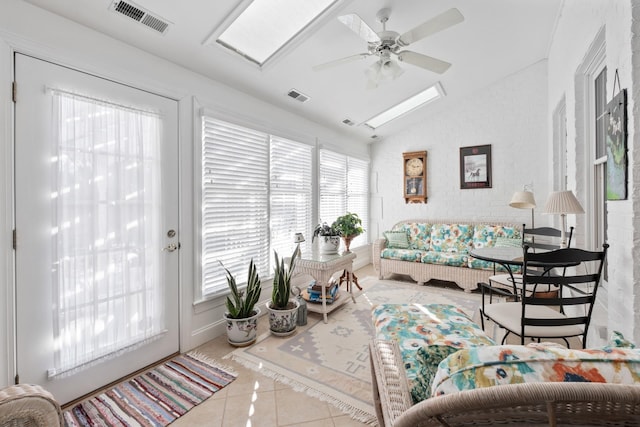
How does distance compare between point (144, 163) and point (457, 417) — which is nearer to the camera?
point (457, 417)

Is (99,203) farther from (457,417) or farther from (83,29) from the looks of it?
(457,417)

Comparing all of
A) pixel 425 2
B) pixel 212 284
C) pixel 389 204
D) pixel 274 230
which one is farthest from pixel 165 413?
pixel 389 204

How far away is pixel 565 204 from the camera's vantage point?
2.08m

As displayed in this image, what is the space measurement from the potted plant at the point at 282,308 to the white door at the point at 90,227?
33.1 inches

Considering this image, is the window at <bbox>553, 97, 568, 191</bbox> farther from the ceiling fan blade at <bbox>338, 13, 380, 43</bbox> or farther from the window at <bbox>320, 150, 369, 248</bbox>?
the window at <bbox>320, 150, 369, 248</bbox>

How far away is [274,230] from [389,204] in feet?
9.25

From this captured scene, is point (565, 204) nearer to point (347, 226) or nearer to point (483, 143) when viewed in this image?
point (347, 226)

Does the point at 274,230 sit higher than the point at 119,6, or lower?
lower

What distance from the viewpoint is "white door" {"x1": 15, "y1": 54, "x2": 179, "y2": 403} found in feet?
5.42

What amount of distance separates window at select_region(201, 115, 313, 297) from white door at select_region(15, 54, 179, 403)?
1.16 ft

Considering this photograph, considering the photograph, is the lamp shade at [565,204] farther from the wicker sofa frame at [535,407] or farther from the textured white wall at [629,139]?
the wicker sofa frame at [535,407]

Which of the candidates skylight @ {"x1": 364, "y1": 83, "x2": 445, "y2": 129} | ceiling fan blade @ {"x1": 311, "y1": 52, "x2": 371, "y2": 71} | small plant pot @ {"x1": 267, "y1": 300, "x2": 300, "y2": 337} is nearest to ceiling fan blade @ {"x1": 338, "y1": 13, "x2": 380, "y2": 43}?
ceiling fan blade @ {"x1": 311, "y1": 52, "x2": 371, "y2": 71}

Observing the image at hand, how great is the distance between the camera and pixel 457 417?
68 centimetres

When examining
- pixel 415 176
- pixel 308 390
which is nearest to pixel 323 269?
pixel 308 390
